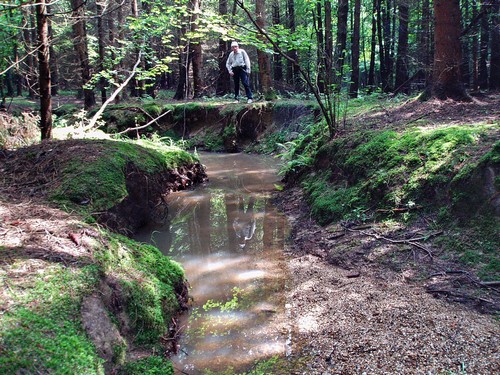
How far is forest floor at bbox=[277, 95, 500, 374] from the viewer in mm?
2898

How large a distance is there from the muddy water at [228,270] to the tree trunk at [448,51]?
13.0 feet

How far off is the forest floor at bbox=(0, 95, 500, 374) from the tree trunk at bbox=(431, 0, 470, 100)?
13.3 feet

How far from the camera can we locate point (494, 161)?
424 centimetres

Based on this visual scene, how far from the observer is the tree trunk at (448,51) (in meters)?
7.25

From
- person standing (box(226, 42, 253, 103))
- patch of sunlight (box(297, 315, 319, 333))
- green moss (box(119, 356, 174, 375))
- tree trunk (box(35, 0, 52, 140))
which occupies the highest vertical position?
person standing (box(226, 42, 253, 103))

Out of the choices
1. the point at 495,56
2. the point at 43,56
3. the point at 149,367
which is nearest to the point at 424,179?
the point at 149,367

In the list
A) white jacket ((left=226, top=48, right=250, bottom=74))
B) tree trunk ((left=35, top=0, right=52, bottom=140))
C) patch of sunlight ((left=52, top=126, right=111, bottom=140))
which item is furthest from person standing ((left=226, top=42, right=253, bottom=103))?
tree trunk ((left=35, top=0, right=52, bottom=140))

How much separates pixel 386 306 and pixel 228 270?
1991 mm

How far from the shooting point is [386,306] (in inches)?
141

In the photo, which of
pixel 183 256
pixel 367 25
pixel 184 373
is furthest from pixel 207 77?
pixel 184 373

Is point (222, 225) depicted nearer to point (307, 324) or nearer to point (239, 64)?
point (307, 324)

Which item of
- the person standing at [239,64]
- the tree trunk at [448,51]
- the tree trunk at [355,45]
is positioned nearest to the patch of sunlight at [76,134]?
the person standing at [239,64]

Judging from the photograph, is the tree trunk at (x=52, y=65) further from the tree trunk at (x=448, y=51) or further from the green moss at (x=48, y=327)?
the tree trunk at (x=448, y=51)

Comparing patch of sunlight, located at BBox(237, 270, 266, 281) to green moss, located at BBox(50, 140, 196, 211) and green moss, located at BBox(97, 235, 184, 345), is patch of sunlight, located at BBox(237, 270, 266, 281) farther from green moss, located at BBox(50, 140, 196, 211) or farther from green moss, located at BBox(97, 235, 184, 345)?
green moss, located at BBox(50, 140, 196, 211)
